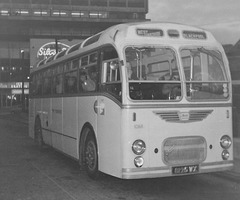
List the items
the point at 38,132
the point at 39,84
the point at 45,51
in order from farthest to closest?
the point at 45,51, the point at 38,132, the point at 39,84

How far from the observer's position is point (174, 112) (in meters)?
6.74

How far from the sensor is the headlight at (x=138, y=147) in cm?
652

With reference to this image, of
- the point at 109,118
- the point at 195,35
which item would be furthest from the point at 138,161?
the point at 195,35

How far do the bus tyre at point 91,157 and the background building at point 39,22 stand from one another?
64.1 metres

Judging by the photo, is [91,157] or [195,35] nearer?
[195,35]

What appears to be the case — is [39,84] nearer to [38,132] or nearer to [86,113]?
[38,132]

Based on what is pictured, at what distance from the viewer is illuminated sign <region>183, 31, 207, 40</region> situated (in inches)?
283

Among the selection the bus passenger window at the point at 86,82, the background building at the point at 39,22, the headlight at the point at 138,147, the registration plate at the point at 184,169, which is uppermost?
the background building at the point at 39,22

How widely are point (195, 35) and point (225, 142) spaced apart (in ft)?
6.68

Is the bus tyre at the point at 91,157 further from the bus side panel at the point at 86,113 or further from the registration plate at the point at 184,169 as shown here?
the registration plate at the point at 184,169

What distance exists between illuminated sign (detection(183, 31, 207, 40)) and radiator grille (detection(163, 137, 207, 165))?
186 centimetres

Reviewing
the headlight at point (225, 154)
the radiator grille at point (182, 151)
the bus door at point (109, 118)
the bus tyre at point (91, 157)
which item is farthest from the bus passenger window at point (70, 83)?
the headlight at point (225, 154)

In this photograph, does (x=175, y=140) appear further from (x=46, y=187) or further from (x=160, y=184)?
(x=46, y=187)

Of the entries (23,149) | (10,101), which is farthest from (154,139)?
(10,101)
